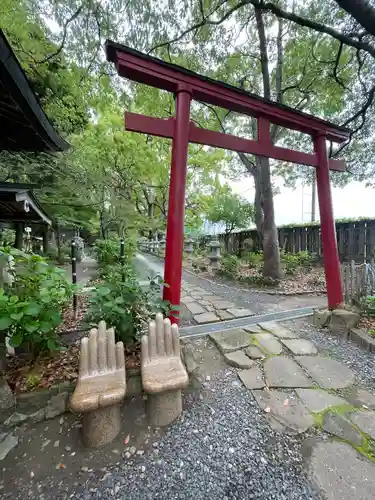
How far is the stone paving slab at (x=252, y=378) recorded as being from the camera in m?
1.93

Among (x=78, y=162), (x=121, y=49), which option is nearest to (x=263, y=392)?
(x=121, y=49)

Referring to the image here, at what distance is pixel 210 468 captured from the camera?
1260 millimetres

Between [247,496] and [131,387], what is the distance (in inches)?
40.2

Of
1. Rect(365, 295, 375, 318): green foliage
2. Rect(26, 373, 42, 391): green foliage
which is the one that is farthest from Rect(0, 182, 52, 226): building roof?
Rect(365, 295, 375, 318): green foliage

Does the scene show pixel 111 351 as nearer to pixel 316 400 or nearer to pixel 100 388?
pixel 100 388

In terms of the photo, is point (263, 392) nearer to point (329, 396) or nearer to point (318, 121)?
point (329, 396)

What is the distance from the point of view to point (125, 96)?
484 centimetres

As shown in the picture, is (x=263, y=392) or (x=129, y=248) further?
(x=129, y=248)

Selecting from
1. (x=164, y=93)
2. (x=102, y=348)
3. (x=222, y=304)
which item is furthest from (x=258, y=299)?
(x=164, y=93)

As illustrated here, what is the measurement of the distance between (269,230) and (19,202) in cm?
580

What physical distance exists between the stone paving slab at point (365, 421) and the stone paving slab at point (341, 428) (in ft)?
0.20

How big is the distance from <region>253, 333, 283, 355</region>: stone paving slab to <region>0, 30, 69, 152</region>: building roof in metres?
3.86

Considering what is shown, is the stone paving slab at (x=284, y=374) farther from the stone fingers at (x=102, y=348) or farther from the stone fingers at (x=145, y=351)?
the stone fingers at (x=102, y=348)

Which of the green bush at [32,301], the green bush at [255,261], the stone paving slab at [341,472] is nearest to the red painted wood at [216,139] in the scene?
the green bush at [32,301]
